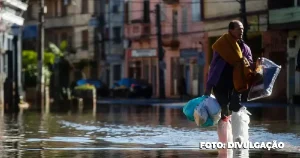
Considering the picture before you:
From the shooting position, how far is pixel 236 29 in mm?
14430

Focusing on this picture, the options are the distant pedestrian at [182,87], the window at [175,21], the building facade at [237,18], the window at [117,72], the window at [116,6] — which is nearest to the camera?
the building facade at [237,18]

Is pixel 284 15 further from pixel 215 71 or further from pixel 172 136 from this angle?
pixel 215 71

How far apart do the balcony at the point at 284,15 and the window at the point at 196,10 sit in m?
13.3

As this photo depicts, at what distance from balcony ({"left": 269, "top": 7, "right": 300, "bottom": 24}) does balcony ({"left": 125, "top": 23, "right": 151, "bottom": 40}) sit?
24215mm

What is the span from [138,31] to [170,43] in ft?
25.3

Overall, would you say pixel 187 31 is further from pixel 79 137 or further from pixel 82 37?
pixel 79 137

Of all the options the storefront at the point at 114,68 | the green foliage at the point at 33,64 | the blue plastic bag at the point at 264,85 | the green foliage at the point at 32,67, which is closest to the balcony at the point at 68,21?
the storefront at the point at 114,68

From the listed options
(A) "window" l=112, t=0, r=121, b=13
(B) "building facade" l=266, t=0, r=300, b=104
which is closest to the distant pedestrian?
(B) "building facade" l=266, t=0, r=300, b=104

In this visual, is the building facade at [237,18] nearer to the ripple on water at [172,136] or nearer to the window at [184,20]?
the window at [184,20]

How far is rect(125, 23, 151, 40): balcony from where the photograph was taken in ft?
266

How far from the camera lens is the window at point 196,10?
232ft

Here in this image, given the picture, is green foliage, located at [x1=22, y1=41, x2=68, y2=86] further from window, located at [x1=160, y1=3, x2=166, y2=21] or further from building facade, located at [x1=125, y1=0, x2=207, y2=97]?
window, located at [x1=160, y1=3, x2=166, y2=21]

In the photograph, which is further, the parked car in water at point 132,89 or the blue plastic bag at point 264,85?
the parked car in water at point 132,89

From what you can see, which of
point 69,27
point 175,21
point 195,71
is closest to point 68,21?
point 69,27
